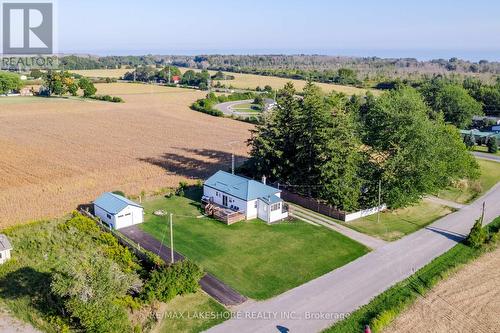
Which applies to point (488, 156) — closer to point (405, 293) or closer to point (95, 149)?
point (405, 293)

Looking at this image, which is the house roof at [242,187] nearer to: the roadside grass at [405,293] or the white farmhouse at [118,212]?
the white farmhouse at [118,212]

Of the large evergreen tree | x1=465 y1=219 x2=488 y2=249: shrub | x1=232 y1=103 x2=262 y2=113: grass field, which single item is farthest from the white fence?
x1=232 y1=103 x2=262 y2=113: grass field

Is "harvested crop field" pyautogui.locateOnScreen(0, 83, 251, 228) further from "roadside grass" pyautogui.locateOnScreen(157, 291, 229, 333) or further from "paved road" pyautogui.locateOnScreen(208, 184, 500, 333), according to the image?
"paved road" pyautogui.locateOnScreen(208, 184, 500, 333)

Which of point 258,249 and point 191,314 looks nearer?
point 191,314

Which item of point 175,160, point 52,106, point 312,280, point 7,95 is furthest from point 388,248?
point 7,95

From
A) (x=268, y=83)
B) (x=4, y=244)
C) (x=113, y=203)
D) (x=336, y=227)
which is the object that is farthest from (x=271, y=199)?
(x=268, y=83)

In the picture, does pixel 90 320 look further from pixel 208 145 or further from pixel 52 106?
pixel 52 106

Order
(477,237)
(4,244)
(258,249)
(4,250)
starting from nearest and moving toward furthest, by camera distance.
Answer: (4,250)
(4,244)
(258,249)
(477,237)
